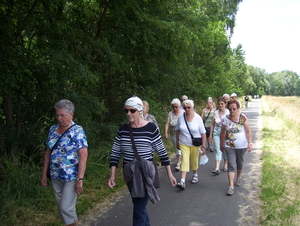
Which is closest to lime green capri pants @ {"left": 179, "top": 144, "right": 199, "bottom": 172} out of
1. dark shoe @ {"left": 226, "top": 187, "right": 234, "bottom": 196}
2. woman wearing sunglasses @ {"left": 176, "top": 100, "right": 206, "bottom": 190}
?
woman wearing sunglasses @ {"left": 176, "top": 100, "right": 206, "bottom": 190}

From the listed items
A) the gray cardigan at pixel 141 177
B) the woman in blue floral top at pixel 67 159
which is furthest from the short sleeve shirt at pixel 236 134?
the woman in blue floral top at pixel 67 159

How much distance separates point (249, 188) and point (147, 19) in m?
4.52

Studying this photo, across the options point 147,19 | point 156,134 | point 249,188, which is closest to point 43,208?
point 156,134

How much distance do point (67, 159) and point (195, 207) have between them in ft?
8.41

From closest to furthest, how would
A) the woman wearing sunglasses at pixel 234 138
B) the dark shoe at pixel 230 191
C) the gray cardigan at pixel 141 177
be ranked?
the gray cardigan at pixel 141 177, the dark shoe at pixel 230 191, the woman wearing sunglasses at pixel 234 138

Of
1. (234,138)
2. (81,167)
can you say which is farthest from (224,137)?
(81,167)

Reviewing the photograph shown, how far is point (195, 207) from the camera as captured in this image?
5180 mm

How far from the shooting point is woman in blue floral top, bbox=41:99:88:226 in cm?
357

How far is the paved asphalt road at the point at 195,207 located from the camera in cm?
462

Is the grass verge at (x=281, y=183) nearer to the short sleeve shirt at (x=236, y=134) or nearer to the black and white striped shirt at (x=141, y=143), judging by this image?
the short sleeve shirt at (x=236, y=134)

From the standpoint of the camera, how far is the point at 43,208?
498cm

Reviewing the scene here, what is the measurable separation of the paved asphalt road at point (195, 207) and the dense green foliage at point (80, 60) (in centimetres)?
173

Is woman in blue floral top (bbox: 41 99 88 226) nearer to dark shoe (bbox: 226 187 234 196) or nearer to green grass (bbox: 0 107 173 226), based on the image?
green grass (bbox: 0 107 173 226)

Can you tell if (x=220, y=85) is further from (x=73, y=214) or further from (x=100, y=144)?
(x=73, y=214)
